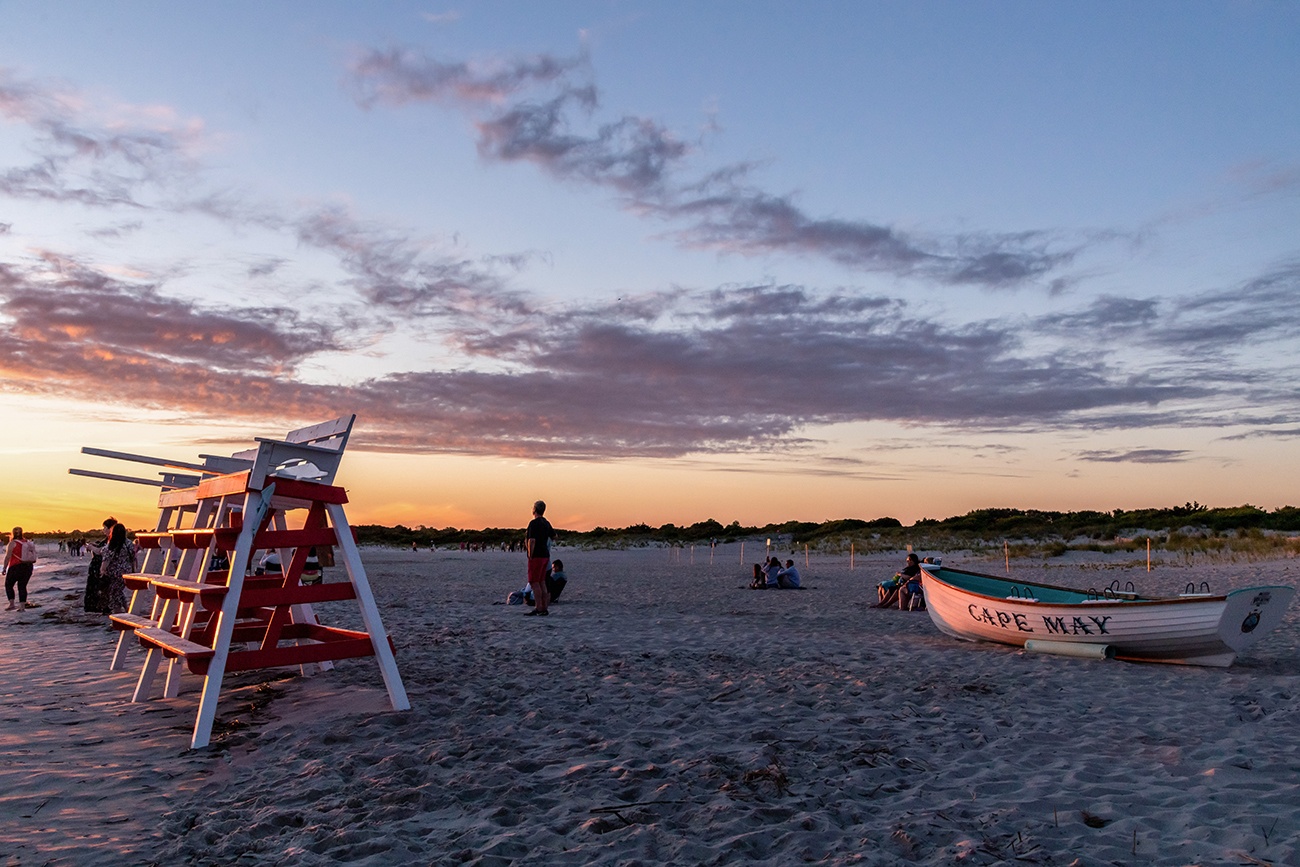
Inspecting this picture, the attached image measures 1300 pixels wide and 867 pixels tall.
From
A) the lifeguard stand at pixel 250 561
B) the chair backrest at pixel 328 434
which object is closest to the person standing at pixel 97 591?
the lifeguard stand at pixel 250 561

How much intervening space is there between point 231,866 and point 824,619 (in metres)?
13.9

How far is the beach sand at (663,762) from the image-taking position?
179 inches

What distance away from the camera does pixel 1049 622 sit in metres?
11.9

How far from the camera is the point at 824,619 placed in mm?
16828

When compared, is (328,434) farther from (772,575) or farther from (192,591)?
(772,575)

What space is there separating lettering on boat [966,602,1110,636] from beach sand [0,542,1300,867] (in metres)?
0.63

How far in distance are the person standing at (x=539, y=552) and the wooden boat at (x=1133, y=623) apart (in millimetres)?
6815

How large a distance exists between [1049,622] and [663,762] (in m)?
8.14

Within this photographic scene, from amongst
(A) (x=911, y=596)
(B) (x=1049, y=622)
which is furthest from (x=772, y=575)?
(B) (x=1049, y=622)

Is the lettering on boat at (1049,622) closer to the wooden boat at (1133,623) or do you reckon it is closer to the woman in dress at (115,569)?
the wooden boat at (1133,623)

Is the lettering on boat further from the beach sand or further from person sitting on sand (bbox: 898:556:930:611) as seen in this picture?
person sitting on sand (bbox: 898:556:930:611)

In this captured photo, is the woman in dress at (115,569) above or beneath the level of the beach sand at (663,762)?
above

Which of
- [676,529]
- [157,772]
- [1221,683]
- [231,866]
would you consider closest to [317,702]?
[157,772]

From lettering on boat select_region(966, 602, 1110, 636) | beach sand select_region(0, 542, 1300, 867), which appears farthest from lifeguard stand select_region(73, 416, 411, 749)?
lettering on boat select_region(966, 602, 1110, 636)
